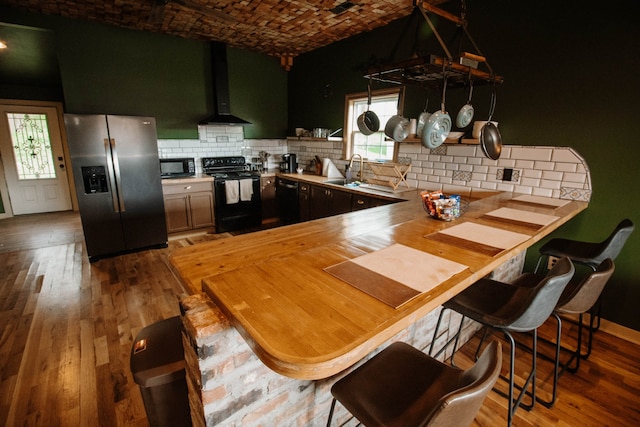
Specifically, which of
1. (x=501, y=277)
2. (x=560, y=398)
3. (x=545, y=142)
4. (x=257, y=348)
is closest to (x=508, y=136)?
Answer: (x=545, y=142)

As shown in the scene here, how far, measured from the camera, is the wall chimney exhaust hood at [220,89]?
4.51 meters

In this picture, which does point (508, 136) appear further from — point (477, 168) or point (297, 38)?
point (297, 38)

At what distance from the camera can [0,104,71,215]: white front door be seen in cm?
537

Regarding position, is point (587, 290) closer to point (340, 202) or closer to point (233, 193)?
point (340, 202)

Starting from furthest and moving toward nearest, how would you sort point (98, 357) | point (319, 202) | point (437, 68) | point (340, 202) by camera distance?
1. point (319, 202)
2. point (340, 202)
3. point (98, 357)
4. point (437, 68)

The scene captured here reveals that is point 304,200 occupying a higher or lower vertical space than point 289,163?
lower

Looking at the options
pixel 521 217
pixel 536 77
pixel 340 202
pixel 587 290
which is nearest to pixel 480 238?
pixel 587 290

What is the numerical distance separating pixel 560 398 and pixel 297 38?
15.3 feet

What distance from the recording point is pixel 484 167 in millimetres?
2924

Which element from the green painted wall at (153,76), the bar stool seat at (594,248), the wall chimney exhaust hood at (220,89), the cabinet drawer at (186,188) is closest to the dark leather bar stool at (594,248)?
the bar stool seat at (594,248)

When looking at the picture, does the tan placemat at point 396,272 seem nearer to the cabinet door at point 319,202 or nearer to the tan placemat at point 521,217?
the tan placemat at point 521,217

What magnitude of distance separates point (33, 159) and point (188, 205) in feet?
12.8

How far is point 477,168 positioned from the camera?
9.75 ft

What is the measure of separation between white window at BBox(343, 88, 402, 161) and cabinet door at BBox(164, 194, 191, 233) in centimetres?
243
